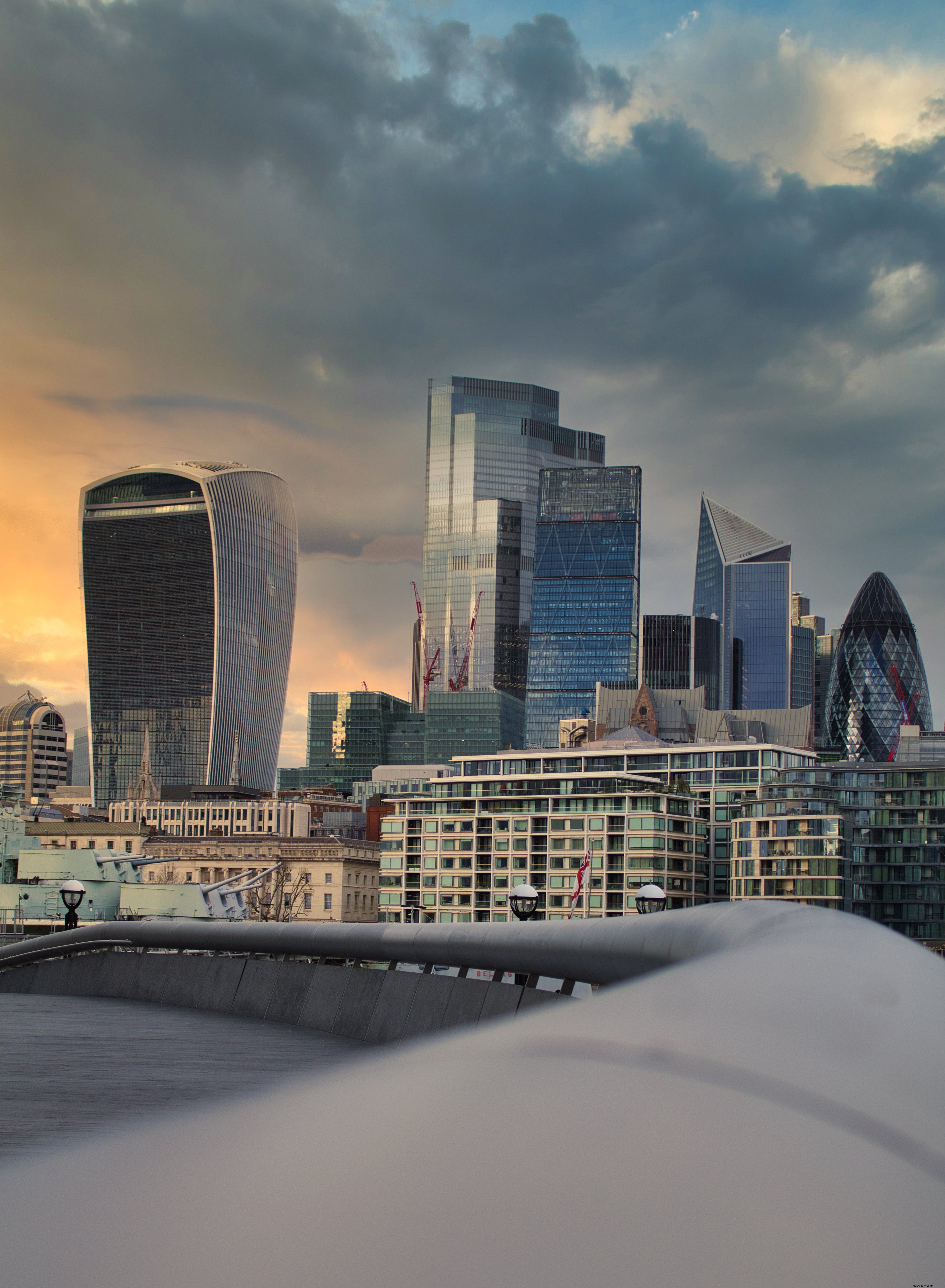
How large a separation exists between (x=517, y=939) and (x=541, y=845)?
136 m

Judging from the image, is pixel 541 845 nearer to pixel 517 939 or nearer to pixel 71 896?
pixel 71 896

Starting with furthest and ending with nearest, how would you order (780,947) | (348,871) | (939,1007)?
(348,871) → (780,947) → (939,1007)

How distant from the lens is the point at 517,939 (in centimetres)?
932

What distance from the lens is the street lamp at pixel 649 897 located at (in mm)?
19656

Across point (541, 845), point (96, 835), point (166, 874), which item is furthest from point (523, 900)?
point (96, 835)

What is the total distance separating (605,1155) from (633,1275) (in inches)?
7.6

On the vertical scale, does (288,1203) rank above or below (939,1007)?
below

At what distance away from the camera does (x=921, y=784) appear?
149 m

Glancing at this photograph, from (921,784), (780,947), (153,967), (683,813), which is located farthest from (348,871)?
(780,947)

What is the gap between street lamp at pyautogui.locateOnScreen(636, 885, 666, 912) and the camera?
19.7 meters

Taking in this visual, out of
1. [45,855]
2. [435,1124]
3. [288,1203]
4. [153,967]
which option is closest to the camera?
[288,1203]

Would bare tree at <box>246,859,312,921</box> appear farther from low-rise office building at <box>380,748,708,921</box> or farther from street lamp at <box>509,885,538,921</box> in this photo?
street lamp at <box>509,885,538,921</box>

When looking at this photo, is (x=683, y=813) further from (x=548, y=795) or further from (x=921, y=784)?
(x=921, y=784)

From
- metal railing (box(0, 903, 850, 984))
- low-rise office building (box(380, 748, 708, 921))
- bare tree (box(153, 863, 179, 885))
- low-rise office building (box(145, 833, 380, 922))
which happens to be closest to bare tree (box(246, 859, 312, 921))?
low-rise office building (box(145, 833, 380, 922))
